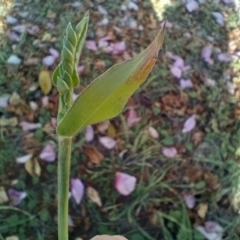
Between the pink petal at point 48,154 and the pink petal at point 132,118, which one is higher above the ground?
the pink petal at point 132,118

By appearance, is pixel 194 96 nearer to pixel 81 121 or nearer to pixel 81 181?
pixel 81 181

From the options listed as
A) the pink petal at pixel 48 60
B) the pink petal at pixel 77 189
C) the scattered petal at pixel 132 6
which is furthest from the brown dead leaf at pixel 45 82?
the scattered petal at pixel 132 6

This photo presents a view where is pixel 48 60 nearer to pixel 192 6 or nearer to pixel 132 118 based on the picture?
pixel 132 118

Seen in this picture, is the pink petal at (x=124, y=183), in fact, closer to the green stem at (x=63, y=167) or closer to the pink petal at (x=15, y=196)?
the pink petal at (x=15, y=196)

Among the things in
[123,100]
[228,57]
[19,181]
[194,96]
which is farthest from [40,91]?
[123,100]

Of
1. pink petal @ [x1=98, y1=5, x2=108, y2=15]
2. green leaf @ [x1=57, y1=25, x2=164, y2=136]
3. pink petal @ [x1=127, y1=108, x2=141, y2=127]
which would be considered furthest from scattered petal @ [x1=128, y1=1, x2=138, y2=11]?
green leaf @ [x1=57, y1=25, x2=164, y2=136]

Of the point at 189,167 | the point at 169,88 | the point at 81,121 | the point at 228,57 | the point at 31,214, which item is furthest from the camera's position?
the point at 228,57

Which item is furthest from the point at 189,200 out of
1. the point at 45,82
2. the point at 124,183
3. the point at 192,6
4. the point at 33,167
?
the point at 192,6
